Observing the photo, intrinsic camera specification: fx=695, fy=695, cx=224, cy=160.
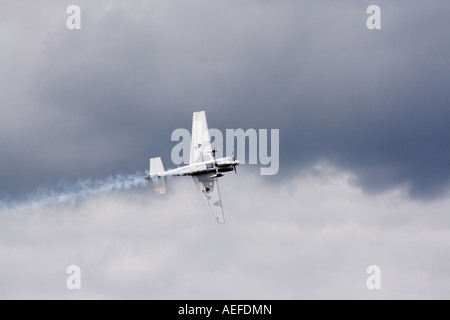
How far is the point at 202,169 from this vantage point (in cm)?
9912

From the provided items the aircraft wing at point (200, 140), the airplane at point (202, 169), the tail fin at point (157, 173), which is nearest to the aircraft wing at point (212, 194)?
the airplane at point (202, 169)

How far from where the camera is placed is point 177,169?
3910 inches

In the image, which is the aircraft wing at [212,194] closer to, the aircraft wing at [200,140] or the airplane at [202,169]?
the airplane at [202,169]

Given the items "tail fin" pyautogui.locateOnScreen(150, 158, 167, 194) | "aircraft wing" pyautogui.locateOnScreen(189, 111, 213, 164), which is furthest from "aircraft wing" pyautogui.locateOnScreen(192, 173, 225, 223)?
"tail fin" pyautogui.locateOnScreen(150, 158, 167, 194)

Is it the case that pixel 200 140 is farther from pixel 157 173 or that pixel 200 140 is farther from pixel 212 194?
pixel 157 173

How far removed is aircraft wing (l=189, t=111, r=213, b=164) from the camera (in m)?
102

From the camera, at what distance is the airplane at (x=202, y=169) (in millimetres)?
98125

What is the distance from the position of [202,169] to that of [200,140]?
18.9 feet

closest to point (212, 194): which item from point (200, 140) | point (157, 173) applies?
point (200, 140)
